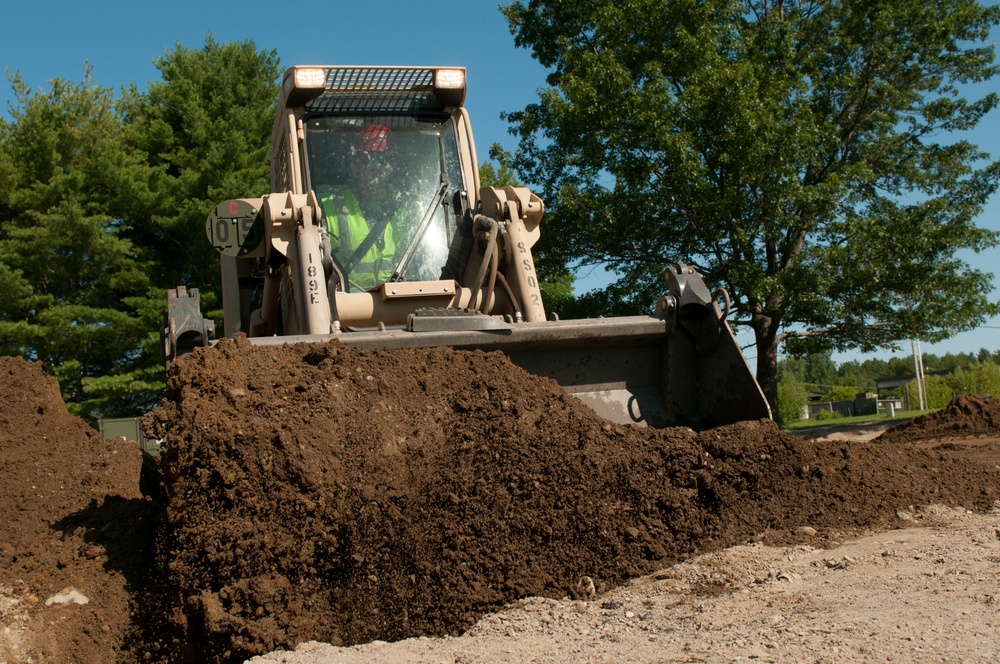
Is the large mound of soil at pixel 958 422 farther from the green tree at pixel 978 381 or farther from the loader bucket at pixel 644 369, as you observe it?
the green tree at pixel 978 381

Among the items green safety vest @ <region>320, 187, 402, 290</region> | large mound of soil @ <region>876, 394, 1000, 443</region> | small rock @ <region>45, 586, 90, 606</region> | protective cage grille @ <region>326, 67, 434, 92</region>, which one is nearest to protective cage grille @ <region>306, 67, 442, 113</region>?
protective cage grille @ <region>326, 67, 434, 92</region>

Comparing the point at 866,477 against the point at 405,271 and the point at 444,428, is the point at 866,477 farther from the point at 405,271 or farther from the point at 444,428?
the point at 405,271

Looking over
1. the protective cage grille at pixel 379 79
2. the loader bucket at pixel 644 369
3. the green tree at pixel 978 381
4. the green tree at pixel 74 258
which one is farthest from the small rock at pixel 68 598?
the green tree at pixel 978 381

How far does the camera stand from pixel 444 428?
14.7 ft

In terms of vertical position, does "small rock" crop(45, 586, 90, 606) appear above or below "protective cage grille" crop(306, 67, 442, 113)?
below

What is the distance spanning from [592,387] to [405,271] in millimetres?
1600

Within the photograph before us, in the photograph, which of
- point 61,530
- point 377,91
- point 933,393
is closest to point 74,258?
point 377,91

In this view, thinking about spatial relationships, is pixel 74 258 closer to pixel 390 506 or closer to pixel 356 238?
pixel 356 238

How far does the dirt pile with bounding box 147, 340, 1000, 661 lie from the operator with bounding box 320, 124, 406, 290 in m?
1.98

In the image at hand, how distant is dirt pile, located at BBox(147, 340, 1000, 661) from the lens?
396 cm

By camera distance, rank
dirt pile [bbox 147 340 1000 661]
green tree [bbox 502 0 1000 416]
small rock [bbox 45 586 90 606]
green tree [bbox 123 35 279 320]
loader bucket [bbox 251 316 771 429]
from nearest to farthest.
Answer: dirt pile [bbox 147 340 1000 661]
small rock [bbox 45 586 90 606]
loader bucket [bbox 251 316 771 429]
green tree [bbox 502 0 1000 416]
green tree [bbox 123 35 279 320]

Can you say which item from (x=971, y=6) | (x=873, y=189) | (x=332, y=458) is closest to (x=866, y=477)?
(x=332, y=458)

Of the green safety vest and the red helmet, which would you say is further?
the red helmet

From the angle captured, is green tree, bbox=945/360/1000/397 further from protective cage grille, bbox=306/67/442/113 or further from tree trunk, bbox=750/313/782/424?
protective cage grille, bbox=306/67/442/113
